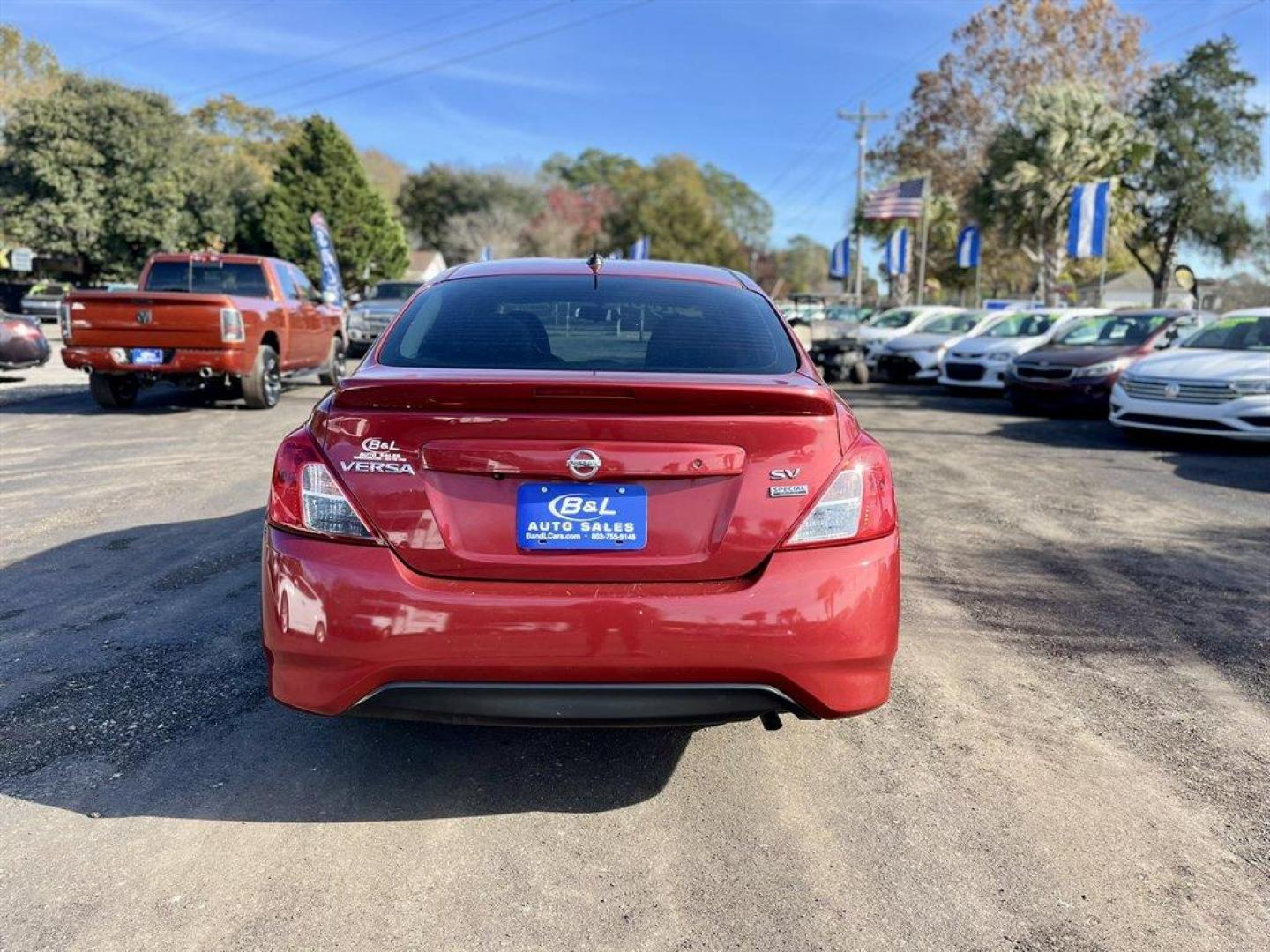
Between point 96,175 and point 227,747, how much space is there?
38.5 m

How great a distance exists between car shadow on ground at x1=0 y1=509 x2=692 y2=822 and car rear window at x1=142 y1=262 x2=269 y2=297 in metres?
8.38

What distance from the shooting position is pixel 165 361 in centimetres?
1059

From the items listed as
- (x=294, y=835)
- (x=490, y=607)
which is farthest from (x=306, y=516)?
(x=294, y=835)

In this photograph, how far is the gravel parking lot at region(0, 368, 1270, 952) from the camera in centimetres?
241

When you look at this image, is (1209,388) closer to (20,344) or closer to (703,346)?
(703,346)

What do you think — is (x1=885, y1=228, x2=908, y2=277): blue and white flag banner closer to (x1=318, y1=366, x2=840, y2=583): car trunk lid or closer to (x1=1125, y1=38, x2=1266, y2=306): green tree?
(x1=1125, y1=38, x2=1266, y2=306): green tree

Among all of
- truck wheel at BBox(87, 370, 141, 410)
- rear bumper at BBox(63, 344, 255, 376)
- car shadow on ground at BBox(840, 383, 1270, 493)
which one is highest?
rear bumper at BBox(63, 344, 255, 376)

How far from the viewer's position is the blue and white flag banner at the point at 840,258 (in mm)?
48875

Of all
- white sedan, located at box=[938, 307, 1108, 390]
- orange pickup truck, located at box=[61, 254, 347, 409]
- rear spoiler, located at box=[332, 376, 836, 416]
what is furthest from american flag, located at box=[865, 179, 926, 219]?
rear spoiler, located at box=[332, 376, 836, 416]

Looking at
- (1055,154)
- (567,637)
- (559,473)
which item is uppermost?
(1055,154)

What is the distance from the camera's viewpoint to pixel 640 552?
260cm

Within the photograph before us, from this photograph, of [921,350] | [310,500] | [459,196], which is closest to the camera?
[310,500]

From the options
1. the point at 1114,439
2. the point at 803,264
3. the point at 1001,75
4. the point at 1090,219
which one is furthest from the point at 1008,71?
the point at 803,264

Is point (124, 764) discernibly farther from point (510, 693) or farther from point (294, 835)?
point (510, 693)
